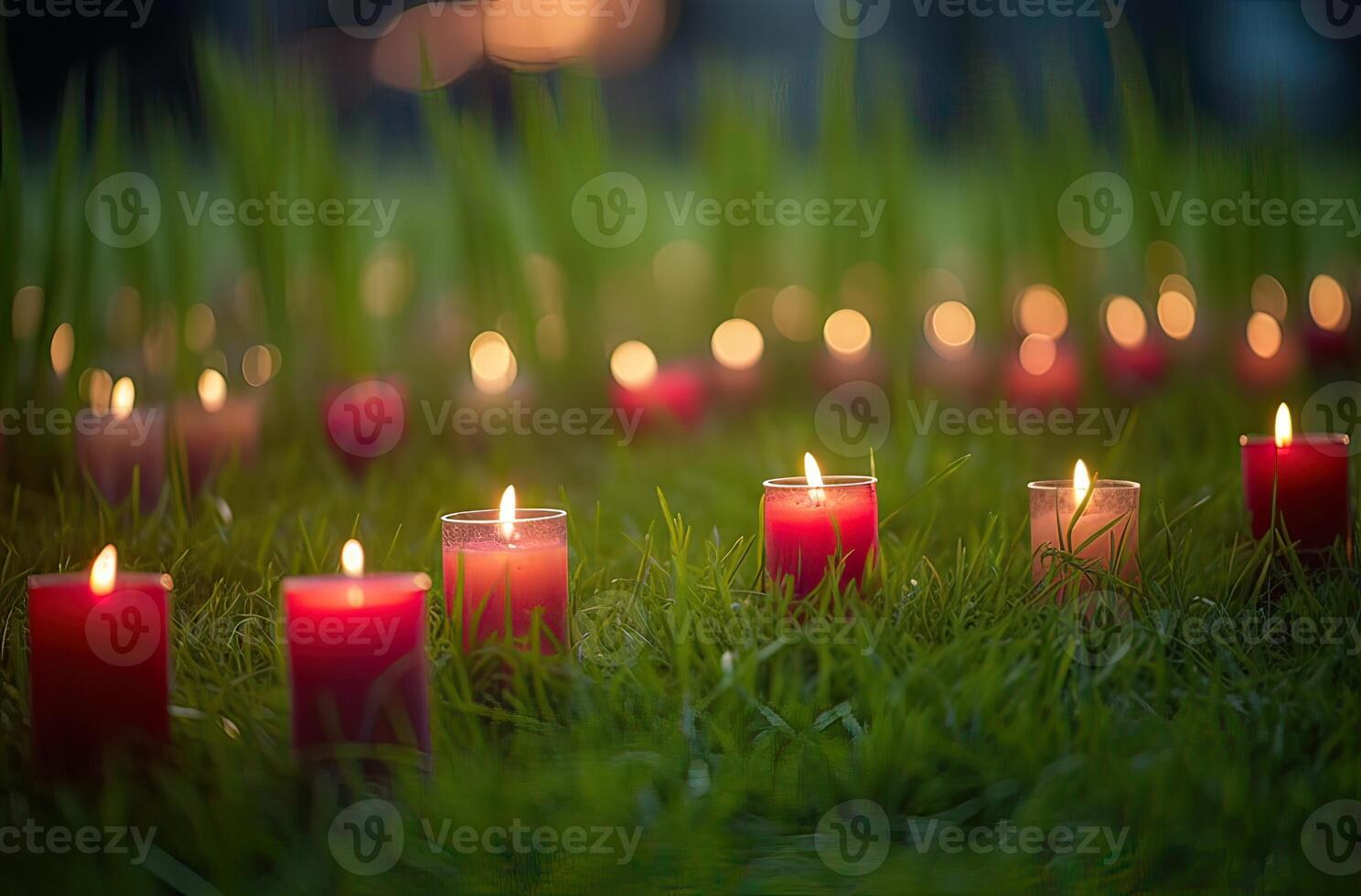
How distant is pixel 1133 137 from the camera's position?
2.73 meters

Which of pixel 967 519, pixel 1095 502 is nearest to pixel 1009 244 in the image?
pixel 967 519

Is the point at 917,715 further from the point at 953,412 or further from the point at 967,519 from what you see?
the point at 953,412

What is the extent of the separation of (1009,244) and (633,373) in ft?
3.12

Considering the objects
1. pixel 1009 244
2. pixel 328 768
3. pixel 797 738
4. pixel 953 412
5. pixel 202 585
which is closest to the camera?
pixel 328 768

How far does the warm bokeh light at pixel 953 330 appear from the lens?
120 inches

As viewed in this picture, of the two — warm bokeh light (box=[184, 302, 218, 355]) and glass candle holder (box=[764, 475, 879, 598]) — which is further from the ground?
warm bokeh light (box=[184, 302, 218, 355])

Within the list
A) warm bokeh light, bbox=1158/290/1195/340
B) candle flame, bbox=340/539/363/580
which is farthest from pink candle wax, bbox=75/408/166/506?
warm bokeh light, bbox=1158/290/1195/340

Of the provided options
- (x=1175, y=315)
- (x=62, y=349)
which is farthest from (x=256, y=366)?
(x=1175, y=315)

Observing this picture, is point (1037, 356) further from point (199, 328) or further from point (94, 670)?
point (94, 670)

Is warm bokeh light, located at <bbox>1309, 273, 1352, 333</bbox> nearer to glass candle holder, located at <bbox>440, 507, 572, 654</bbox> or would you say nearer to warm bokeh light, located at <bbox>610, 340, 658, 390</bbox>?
warm bokeh light, located at <bbox>610, 340, 658, 390</bbox>

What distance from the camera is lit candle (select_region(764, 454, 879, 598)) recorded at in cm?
157

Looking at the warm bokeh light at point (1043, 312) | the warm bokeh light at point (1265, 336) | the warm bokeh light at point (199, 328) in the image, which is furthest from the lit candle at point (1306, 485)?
the warm bokeh light at point (199, 328)

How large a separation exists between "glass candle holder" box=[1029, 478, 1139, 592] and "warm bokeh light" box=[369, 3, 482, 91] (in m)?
1.59

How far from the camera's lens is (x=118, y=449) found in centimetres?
216
